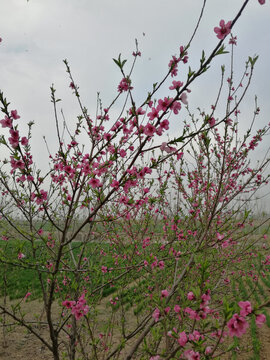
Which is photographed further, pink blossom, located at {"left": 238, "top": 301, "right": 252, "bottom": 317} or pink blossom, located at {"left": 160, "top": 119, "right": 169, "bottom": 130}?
pink blossom, located at {"left": 160, "top": 119, "right": 169, "bottom": 130}

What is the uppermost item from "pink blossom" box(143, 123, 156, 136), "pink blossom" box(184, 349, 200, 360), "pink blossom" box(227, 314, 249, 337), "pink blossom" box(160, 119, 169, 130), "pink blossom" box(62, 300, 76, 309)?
"pink blossom" box(160, 119, 169, 130)

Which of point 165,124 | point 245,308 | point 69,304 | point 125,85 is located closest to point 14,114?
point 125,85

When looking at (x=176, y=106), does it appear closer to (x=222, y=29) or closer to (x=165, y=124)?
(x=165, y=124)

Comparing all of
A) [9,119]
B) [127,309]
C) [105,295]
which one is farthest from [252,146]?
[105,295]

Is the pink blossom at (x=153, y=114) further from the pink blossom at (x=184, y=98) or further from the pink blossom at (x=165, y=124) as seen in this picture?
the pink blossom at (x=184, y=98)

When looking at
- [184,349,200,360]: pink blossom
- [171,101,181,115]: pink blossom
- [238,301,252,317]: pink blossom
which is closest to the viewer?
[238,301,252,317]: pink blossom

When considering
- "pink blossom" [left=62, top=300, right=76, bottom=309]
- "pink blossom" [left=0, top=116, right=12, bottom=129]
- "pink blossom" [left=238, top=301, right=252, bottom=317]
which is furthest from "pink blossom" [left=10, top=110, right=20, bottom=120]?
"pink blossom" [left=238, top=301, right=252, bottom=317]

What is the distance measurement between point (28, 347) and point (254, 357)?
5401 mm

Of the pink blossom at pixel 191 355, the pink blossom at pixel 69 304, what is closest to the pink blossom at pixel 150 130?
the pink blossom at pixel 191 355

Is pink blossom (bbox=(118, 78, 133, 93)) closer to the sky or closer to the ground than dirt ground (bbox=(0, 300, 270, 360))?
closer to the sky

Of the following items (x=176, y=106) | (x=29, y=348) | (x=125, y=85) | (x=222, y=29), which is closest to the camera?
(x=222, y=29)

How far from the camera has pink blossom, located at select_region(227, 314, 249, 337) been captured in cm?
122

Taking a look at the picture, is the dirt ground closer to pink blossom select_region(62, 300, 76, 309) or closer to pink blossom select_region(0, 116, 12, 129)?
pink blossom select_region(62, 300, 76, 309)

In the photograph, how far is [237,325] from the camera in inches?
48.7
